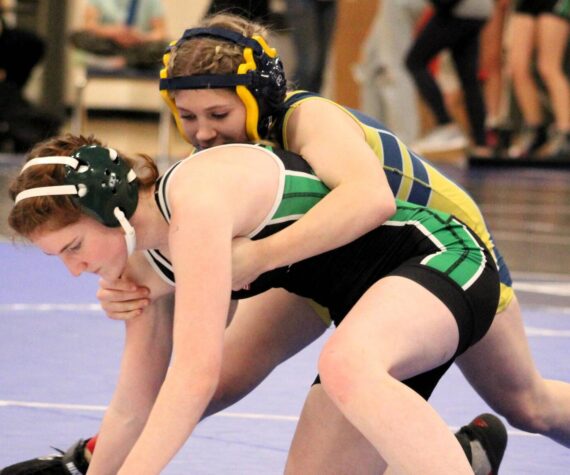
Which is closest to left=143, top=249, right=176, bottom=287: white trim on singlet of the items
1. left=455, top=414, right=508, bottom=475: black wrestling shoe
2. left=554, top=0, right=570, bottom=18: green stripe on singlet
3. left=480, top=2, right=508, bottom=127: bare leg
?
left=455, top=414, right=508, bottom=475: black wrestling shoe

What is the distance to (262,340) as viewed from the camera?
341cm

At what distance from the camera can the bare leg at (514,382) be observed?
326cm

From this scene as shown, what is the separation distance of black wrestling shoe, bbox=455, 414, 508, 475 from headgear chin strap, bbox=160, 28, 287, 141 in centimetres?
92

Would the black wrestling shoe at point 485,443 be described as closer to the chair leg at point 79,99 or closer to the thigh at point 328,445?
the thigh at point 328,445

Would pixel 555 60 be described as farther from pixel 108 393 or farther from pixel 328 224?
pixel 328 224

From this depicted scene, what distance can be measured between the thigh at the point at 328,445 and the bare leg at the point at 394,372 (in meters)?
0.23

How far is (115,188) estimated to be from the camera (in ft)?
8.94

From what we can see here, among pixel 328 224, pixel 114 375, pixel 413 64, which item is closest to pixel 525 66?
pixel 413 64

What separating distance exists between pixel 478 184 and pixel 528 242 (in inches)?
115

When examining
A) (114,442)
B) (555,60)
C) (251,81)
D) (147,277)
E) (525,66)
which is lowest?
(525,66)

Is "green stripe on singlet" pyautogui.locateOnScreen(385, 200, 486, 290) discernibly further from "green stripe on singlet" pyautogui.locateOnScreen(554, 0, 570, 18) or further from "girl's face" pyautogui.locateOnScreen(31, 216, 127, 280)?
"green stripe on singlet" pyautogui.locateOnScreen(554, 0, 570, 18)

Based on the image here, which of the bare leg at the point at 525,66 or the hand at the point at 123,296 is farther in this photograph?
the bare leg at the point at 525,66

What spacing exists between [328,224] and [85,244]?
49 centimetres

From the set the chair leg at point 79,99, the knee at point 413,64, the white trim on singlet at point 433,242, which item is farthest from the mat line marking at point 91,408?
the chair leg at point 79,99
